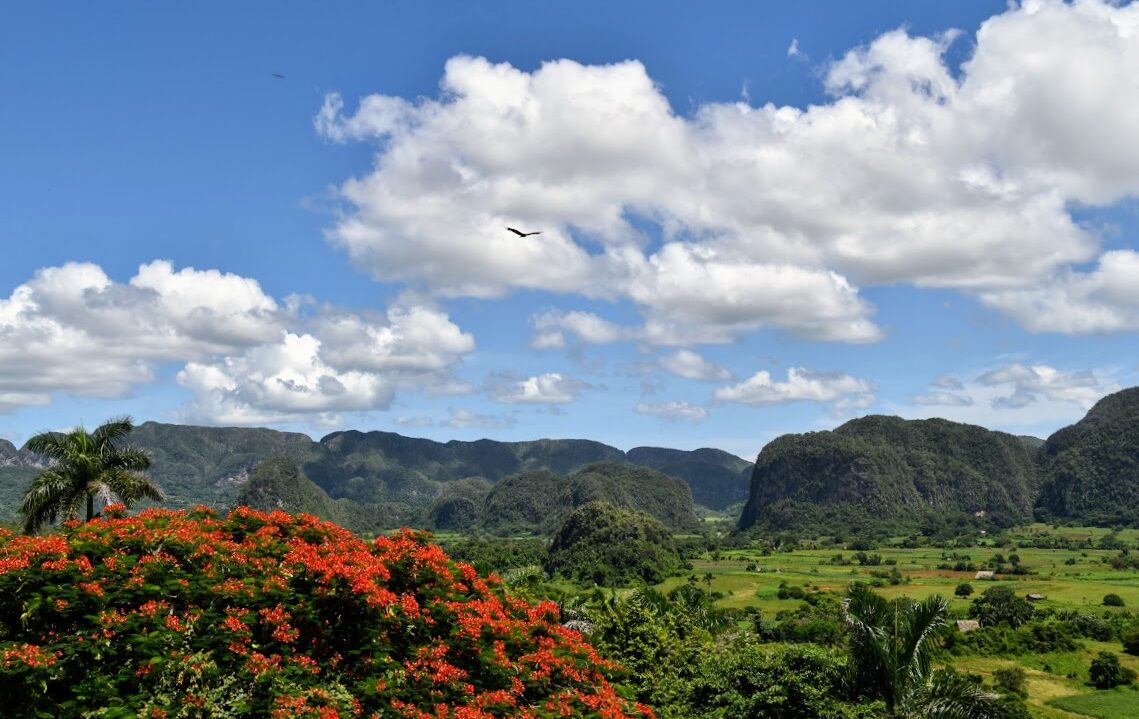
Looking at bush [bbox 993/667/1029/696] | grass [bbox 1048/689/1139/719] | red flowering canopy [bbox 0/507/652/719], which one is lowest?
grass [bbox 1048/689/1139/719]

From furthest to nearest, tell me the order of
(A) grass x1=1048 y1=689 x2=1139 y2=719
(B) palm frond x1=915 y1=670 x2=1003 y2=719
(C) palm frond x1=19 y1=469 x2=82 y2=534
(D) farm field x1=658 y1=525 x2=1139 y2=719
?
1. (D) farm field x1=658 y1=525 x2=1139 y2=719
2. (A) grass x1=1048 y1=689 x2=1139 y2=719
3. (C) palm frond x1=19 y1=469 x2=82 y2=534
4. (B) palm frond x1=915 y1=670 x2=1003 y2=719

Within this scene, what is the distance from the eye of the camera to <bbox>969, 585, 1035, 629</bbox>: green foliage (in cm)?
7938

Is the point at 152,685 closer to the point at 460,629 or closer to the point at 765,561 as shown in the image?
the point at 460,629

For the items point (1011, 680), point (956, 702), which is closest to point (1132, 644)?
point (1011, 680)

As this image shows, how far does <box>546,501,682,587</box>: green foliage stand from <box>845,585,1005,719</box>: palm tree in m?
111

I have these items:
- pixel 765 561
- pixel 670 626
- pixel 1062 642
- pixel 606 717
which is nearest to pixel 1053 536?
pixel 765 561

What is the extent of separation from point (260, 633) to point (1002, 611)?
3497 inches

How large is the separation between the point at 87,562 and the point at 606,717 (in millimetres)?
7991

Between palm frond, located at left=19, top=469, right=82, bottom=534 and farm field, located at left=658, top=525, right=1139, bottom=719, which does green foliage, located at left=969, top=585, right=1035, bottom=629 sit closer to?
farm field, located at left=658, top=525, right=1139, bottom=719

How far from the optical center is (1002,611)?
3182 inches

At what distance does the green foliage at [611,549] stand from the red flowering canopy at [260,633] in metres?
117

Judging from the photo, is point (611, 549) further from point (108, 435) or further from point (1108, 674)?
point (108, 435)

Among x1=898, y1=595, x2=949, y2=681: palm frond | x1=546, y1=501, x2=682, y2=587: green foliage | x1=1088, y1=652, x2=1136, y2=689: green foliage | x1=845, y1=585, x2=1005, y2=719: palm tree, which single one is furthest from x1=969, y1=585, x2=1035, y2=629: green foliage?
x1=898, y1=595, x2=949, y2=681: palm frond

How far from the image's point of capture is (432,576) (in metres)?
13.9
